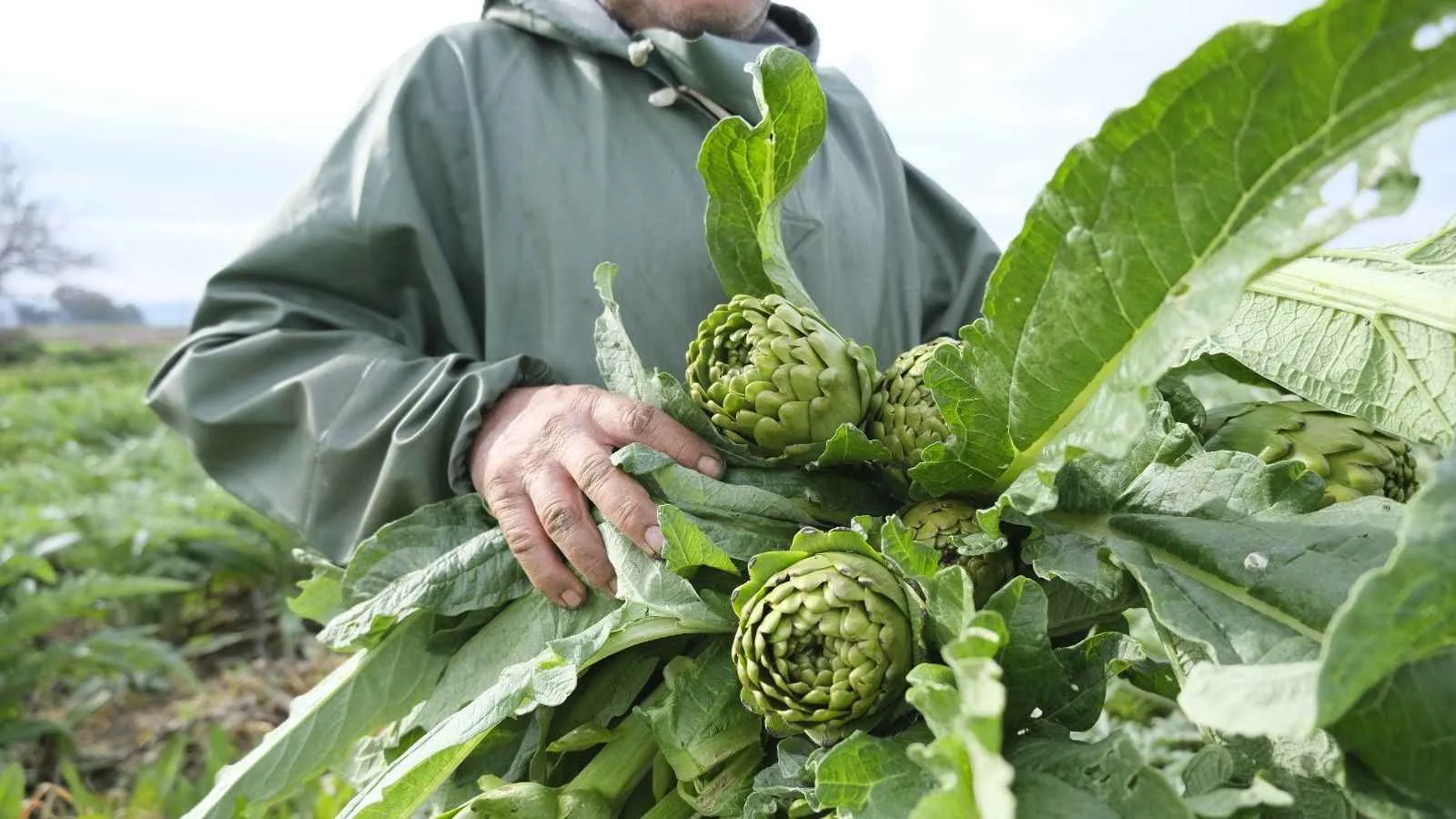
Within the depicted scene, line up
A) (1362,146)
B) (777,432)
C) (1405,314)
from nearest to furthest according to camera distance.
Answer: (1362,146)
(1405,314)
(777,432)

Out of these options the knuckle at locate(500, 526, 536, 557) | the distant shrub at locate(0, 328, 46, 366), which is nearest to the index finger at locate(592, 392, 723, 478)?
the knuckle at locate(500, 526, 536, 557)

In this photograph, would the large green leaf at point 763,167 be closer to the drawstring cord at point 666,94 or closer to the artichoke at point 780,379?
the artichoke at point 780,379

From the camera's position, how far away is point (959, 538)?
2.39ft

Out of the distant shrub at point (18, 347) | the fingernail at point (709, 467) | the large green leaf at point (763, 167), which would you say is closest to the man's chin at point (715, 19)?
the large green leaf at point (763, 167)

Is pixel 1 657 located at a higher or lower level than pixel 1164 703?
lower

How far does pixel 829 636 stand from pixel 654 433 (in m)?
0.27

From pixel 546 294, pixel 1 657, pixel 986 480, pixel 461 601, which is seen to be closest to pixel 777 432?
pixel 986 480

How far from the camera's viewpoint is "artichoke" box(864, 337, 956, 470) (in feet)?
2.73

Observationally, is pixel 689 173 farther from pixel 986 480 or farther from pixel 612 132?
pixel 986 480

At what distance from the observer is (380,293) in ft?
4.13

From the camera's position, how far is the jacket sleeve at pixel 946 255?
154 centimetres

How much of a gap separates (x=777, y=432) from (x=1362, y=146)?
0.47m

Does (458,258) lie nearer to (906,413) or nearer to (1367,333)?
(906,413)

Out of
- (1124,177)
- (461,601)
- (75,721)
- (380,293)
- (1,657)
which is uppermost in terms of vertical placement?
(1124,177)
